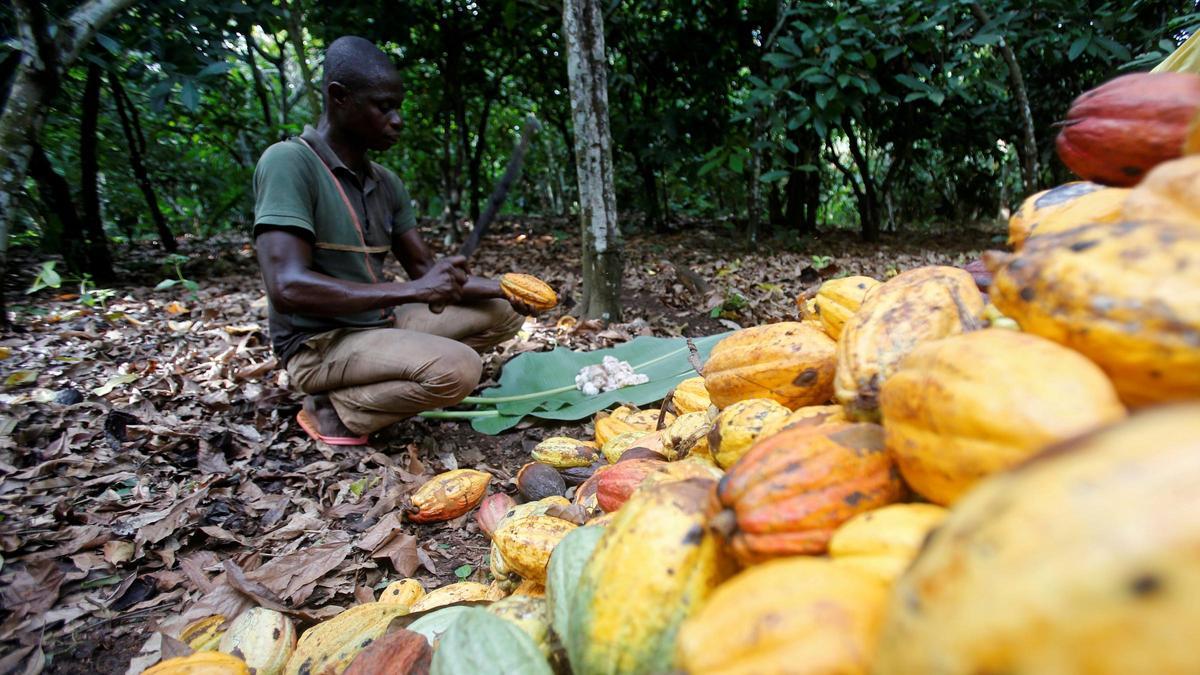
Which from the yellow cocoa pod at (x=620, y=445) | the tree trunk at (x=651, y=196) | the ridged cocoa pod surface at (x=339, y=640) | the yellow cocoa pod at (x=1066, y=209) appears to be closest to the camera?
the yellow cocoa pod at (x=1066, y=209)

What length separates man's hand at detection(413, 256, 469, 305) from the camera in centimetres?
280

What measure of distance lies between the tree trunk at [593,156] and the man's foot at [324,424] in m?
1.93

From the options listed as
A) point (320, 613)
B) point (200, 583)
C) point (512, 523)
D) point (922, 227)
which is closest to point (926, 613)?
point (512, 523)

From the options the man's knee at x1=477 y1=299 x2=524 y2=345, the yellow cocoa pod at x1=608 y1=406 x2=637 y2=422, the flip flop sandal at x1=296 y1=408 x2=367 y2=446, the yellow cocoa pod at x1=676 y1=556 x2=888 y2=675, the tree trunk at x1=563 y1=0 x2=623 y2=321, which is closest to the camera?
the yellow cocoa pod at x1=676 y1=556 x2=888 y2=675

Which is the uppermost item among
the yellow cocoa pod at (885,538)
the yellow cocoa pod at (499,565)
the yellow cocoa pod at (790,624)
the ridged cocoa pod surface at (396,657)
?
the yellow cocoa pod at (885,538)

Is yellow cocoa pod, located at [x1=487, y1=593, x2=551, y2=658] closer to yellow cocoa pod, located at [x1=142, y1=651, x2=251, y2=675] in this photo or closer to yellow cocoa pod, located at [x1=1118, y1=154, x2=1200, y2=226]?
yellow cocoa pod, located at [x1=142, y1=651, x2=251, y2=675]

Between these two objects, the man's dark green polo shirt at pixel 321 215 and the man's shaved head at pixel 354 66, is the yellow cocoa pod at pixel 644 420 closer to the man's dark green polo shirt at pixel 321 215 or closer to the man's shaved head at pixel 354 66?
the man's dark green polo shirt at pixel 321 215

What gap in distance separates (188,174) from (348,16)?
2.61 metres

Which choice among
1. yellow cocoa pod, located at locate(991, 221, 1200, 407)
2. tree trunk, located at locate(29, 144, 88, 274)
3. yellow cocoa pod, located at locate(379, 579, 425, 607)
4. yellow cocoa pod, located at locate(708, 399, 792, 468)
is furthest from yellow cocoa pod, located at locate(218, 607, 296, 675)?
tree trunk, located at locate(29, 144, 88, 274)

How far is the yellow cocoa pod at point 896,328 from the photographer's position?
960 millimetres

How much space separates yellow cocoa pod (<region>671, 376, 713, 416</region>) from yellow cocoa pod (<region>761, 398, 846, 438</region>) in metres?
0.87

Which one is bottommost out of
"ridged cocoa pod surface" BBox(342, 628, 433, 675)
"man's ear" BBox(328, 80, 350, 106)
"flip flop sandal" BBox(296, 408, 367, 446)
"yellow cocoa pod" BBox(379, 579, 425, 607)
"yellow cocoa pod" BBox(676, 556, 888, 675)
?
"yellow cocoa pod" BBox(379, 579, 425, 607)

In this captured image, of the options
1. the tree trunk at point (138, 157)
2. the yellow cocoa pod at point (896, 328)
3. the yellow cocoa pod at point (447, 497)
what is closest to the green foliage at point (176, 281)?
the tree trunk at point (138, 157)

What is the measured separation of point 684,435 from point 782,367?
0.39m
